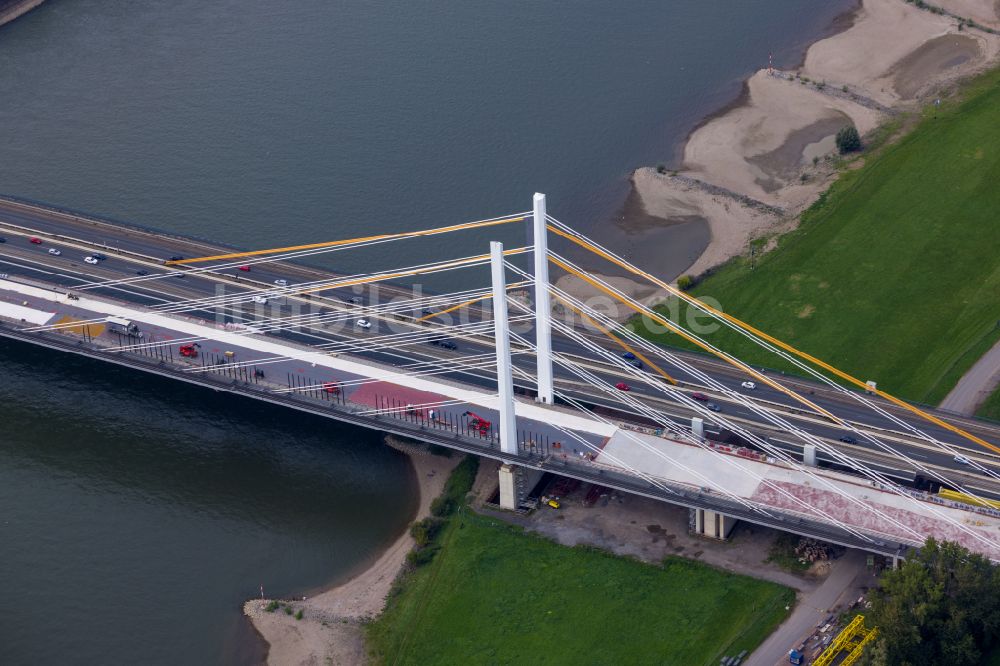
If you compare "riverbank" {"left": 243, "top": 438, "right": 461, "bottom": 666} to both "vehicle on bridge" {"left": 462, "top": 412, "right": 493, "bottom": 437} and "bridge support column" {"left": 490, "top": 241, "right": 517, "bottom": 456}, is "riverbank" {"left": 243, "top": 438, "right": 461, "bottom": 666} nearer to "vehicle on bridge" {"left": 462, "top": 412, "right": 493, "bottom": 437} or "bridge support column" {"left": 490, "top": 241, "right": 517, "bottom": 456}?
"vehicle on bridge" {"left": 462, "top": 412, "right": 493, "bottom": 437}

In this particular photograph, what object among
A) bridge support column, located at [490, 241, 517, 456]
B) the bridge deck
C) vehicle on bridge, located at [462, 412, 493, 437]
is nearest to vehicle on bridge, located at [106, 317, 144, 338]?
the bridge deck

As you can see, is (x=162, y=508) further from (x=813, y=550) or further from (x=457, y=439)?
(x=813, y=550)

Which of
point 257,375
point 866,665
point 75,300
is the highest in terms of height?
point 75,300

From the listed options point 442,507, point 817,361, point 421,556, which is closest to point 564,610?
point 421,556

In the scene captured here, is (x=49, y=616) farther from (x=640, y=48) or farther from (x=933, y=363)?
(x=640, y=48)

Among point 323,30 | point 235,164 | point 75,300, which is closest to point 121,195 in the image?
point 235,164

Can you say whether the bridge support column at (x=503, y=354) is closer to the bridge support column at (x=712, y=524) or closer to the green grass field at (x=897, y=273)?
the bridge support column at (x=712, y=524)
